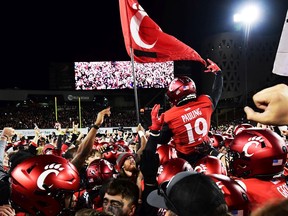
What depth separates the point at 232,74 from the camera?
189 ft

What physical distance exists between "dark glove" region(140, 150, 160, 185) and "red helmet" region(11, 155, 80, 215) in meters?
0.70

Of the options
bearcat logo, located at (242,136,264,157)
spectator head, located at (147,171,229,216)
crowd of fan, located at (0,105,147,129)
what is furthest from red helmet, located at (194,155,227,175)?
crowd of fan, located at (0,105,147,129)

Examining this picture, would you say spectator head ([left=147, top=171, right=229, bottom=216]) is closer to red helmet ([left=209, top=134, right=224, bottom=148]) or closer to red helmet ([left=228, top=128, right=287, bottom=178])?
red helmet ([left=228, top=128, right=287, bottom=178])

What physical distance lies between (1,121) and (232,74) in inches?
1236

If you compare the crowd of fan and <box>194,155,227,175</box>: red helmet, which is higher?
<box>194,155,227,175</box>: red helmet

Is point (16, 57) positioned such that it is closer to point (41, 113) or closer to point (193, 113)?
point (41, 113)

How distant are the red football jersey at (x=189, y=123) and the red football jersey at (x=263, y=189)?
218cm

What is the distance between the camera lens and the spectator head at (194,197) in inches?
74.2

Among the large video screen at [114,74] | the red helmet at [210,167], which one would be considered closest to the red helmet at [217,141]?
the red helmet at [210,167]

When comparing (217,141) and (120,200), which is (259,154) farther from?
(217,141)

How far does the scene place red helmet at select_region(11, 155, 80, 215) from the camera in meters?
2.89

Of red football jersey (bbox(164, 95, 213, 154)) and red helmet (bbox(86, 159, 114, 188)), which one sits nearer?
red helmet (bbox(86, 159, 114, 188))

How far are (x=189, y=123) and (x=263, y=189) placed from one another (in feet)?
7.58

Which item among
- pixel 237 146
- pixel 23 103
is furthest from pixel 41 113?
pixel 237 146
